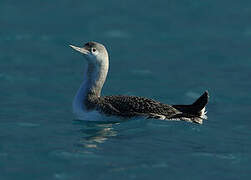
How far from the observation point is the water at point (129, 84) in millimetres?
13406

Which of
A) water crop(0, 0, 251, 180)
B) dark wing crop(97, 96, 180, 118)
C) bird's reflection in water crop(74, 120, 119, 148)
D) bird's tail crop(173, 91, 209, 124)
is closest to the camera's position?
water crop(0, 0, 251, 180)

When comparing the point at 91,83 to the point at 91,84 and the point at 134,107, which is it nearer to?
the point at 91,84

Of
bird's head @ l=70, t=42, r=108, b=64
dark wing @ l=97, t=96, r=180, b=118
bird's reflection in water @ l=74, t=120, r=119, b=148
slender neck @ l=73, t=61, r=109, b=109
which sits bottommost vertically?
bird's reflection in water @ l=74, t=120, r=119, b=148

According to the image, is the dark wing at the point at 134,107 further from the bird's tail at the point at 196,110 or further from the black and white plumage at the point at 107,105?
the bird's tail at the point at 196,110

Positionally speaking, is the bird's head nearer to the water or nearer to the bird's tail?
the water

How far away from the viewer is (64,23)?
21.9m

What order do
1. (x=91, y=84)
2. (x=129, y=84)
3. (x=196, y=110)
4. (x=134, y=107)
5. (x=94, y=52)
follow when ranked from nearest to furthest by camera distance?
(x=134, y=107) < (x=196, y=110) < (x=94, y=52) < (x=91, y=84) < (x=129, y=84)

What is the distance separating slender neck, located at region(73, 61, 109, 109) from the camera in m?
16.2

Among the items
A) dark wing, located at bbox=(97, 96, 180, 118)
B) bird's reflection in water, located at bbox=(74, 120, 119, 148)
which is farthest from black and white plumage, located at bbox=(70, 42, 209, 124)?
bird's reflection in water, located at bbox=(74, 120, 119, 148)

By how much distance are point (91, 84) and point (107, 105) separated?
0.72 m

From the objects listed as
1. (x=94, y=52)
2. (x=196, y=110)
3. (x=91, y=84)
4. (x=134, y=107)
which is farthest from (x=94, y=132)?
(x=196, y=110)

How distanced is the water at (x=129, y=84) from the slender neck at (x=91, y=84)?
0.49 meters

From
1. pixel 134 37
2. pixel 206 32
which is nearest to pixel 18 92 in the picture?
pixel 134 37

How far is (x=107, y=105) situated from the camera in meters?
15.9
